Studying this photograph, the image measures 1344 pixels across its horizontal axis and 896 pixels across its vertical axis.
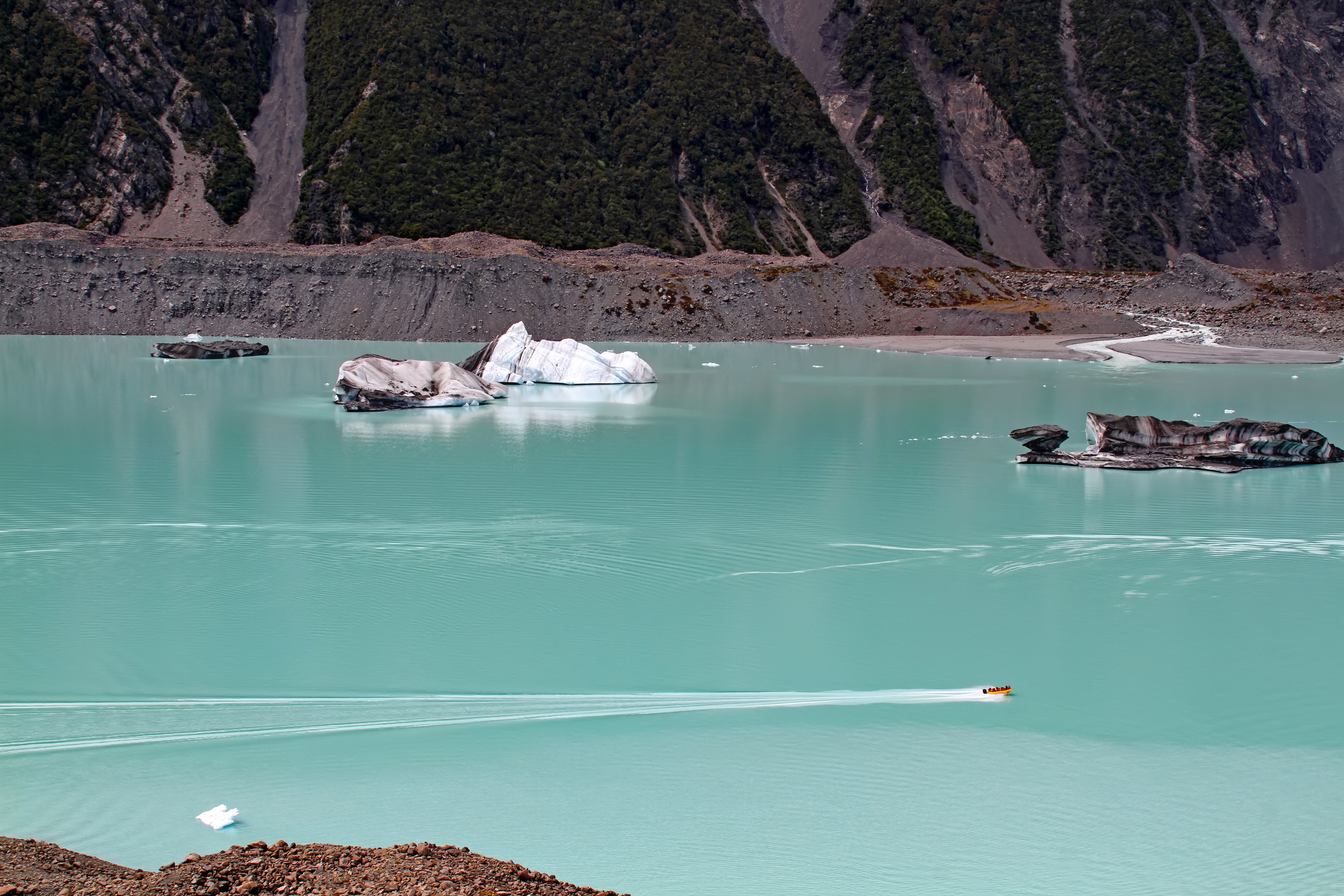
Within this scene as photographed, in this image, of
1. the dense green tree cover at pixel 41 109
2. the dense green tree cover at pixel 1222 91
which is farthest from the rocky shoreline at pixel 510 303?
the dense green tree cover at pixel 1222 91

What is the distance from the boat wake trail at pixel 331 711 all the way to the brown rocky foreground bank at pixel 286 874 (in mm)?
2006

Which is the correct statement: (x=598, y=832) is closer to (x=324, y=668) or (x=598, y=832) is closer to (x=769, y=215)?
(x=324, y=668)

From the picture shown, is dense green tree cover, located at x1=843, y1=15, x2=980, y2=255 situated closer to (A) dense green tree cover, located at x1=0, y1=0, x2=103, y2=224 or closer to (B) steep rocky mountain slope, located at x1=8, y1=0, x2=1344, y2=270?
(B) steep rocky mountain slope, located at x1=8, y1=0, x2=1344, y2=270

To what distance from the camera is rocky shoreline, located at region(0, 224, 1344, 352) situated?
5269 centimetres

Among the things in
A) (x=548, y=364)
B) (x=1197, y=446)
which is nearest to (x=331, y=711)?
(x=1197, y=446)

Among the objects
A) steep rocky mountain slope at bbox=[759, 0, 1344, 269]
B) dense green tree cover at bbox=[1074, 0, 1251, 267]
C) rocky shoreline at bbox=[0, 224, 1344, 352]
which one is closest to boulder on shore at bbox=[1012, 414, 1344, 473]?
rocky shoreline at bbox=[0, 224, 1344, 352]

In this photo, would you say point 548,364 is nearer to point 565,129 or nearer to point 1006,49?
point 565,129

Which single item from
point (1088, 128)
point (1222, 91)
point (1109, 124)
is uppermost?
point (1222, 91)

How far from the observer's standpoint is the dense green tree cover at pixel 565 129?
8781 cm

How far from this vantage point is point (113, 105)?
292ft

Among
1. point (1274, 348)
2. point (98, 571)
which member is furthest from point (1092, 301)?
point (98, 571)

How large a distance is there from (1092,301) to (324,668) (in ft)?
202

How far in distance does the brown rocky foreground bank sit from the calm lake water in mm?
749

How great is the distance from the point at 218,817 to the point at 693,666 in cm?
319
